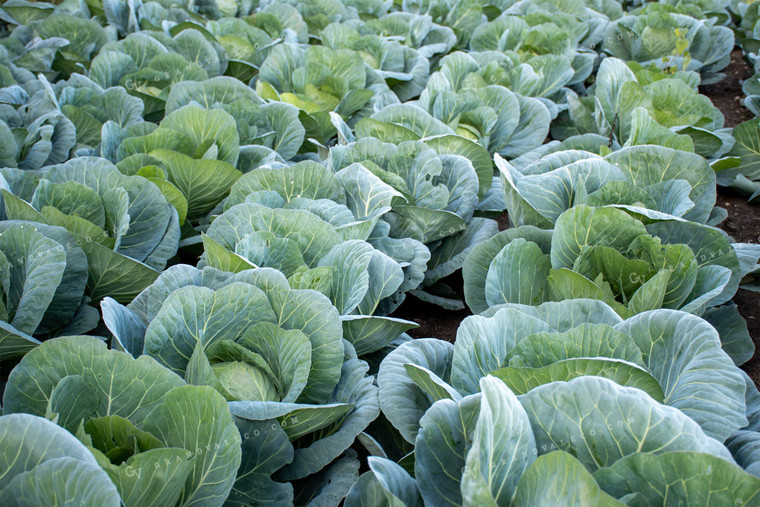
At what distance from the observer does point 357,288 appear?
101 inches

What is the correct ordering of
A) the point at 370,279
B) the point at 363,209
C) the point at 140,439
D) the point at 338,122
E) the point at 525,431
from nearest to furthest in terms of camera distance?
the point at 525,431
the point at 140,439
the point at 370,279
the point at 363,209
the point at 338,122

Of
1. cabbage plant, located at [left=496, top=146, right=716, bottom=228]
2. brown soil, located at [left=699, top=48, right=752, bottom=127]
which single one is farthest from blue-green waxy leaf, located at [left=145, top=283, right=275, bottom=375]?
brown soil, located at [left=699, top=48, right=752, bottom=127]

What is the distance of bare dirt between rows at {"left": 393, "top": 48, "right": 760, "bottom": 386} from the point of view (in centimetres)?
347

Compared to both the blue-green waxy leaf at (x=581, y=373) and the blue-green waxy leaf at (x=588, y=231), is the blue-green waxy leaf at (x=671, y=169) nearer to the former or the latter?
the blue-green waxy leaf at (x=588, y=231)

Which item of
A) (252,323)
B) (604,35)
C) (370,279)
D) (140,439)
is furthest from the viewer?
(604,35)

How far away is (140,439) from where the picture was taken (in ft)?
5.79

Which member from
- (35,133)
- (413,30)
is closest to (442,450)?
(35,133)

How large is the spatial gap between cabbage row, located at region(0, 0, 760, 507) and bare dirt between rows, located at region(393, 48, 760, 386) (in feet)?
0.43

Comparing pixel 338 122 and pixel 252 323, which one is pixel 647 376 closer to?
pixel 252 323

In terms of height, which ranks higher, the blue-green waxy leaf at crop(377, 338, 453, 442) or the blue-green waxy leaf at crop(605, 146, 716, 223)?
the blue-green waxy leaf at crop(605, 146, 716, 223)

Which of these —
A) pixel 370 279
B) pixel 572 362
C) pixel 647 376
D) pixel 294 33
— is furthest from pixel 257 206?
pixel 294 33

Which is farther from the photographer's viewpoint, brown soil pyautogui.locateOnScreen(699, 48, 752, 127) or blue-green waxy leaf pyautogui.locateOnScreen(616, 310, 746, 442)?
brown soil pyautogui.locateOnScreen(699, 48, 752, 127)

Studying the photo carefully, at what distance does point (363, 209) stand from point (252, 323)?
1.10m

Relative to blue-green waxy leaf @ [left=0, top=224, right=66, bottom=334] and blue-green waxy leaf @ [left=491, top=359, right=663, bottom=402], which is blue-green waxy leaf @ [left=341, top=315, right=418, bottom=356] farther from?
blue-green waxy leaf @ [left=0, top=224, right=66, bottom=334]
